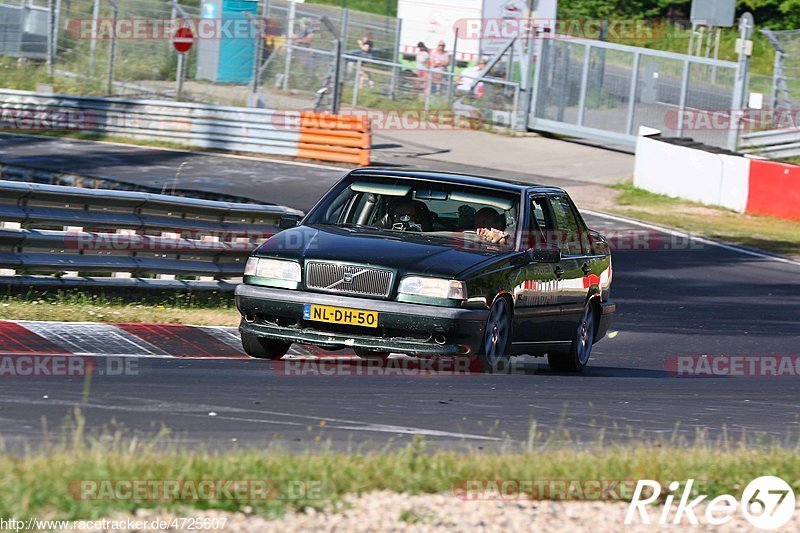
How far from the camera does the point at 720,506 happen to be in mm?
5348

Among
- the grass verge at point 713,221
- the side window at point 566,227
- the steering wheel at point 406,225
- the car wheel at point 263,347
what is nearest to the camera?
the car wheel at point 263,347

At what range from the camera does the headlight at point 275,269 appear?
896 centimetres

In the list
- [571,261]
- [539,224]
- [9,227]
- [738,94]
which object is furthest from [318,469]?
[738,94]

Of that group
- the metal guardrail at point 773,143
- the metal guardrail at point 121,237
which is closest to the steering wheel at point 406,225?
the metal guardrail at point 121,237

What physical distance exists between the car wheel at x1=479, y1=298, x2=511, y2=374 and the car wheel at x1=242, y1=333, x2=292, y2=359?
1.42 m

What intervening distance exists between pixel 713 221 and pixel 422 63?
15.0 meters

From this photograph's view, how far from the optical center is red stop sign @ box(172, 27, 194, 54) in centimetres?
3091

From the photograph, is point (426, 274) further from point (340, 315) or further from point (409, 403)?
point (409, 403)

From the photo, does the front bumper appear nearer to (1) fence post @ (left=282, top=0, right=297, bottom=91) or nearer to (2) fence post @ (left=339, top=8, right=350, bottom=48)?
(1) fence post @ (left=282, top=0, right=297, bottom=91)

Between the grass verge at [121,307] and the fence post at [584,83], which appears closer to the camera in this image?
the grass verge at [121,307]

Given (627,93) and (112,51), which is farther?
(627,93)

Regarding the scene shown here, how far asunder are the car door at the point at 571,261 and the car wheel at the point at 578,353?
0.40 ft

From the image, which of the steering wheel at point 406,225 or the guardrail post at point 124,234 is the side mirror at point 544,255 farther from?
the guardrail post at point 124,234

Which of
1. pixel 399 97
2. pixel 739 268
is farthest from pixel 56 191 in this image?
pixel 399 97
